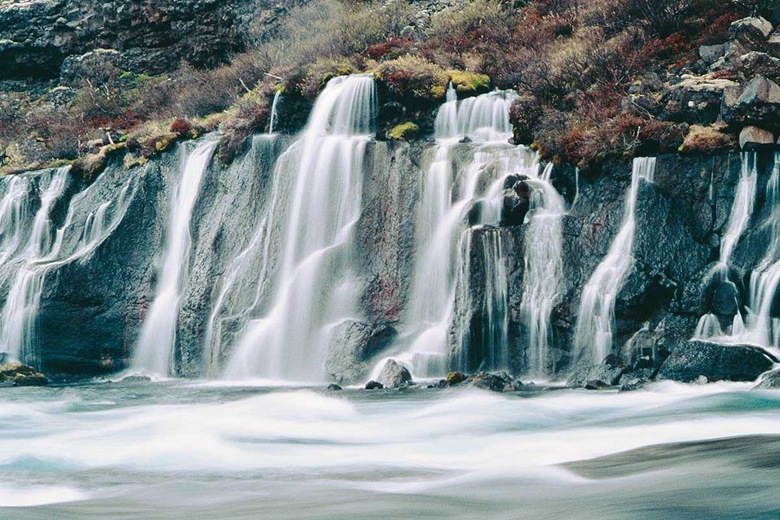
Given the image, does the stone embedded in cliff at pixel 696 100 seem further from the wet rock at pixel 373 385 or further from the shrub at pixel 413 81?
the wet rock at pixel 373 385

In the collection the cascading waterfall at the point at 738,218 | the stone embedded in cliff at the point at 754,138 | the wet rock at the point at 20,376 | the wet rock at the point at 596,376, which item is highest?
the stone embedded in cliff at the point at 754,138

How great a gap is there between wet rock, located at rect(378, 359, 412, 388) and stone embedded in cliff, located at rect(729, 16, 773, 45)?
11768 mm

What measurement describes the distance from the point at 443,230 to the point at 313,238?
4452 mm

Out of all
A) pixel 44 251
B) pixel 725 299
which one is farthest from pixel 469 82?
pixel 44 251

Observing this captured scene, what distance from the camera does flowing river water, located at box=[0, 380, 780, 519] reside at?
31.2ft

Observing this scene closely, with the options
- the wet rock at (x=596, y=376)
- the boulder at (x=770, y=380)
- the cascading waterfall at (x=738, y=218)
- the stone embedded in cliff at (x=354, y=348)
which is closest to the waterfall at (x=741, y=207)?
the cascading waterfall at (x=738, y=218)

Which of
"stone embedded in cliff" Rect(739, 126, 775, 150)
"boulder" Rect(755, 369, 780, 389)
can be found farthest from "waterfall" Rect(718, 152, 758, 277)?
"boulder" Rect(755, 369, 780, 389)

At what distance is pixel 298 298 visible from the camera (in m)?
25.9

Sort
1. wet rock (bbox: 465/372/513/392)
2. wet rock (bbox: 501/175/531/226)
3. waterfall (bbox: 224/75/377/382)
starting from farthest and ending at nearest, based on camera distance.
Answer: waterfall (bbox: 224/75/377/382), wet rock (bbox: 501/175/531/226), wet rock (bbox: 465/372/513/392)

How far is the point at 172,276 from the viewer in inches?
1205

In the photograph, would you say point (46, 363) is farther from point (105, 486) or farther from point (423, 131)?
point (105, 486)

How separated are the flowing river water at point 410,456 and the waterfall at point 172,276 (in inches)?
395

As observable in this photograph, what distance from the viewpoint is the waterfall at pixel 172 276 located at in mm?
29406

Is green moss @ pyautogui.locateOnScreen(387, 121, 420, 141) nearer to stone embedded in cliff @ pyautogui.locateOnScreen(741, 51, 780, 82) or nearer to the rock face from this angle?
stone embedded in cliff @ pyautogui.locateOnScreen(741, 51, 780, 82)
